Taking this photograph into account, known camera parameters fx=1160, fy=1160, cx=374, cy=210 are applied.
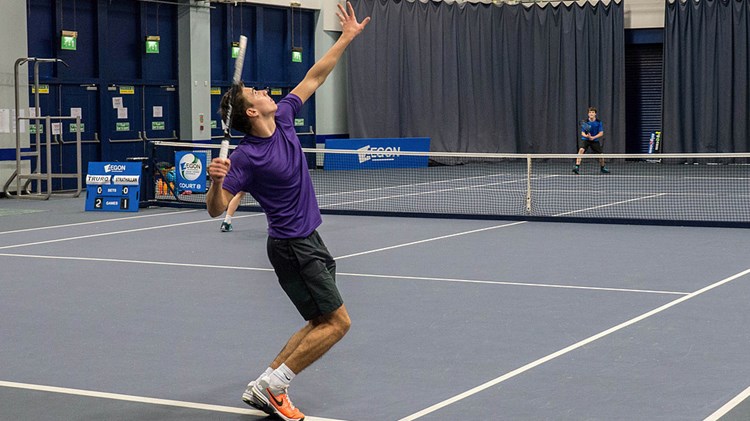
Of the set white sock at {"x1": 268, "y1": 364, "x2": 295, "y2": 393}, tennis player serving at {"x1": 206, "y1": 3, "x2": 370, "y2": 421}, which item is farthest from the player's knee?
white sock at {"x1": 268, "y1": 364, "x2": 295, "y2": 393}

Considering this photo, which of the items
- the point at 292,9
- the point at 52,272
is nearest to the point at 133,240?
the point at 52,272

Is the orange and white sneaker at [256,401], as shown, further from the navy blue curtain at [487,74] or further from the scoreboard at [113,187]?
the navy blue curtain at [487,74]

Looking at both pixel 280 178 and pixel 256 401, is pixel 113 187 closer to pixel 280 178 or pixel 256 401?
pixel 256 401

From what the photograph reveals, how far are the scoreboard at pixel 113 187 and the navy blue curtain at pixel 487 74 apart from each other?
11.9 metres

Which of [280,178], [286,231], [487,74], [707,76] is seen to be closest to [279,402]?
[286,231]

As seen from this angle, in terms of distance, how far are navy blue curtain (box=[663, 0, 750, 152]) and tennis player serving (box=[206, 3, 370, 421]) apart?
2475 centimetres

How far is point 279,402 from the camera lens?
5.61 metres

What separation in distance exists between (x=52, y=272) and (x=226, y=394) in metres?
5.27

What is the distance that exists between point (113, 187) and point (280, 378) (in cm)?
1263

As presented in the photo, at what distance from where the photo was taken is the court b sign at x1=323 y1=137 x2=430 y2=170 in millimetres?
27859

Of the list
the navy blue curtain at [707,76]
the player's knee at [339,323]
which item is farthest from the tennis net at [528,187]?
the player's knee at [339,323]

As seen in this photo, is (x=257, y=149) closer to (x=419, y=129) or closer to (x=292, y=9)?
(x=292, y=9)

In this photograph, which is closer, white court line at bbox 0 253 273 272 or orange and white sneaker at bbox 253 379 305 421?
orange and white sneaker at bbox 253 379 305 421

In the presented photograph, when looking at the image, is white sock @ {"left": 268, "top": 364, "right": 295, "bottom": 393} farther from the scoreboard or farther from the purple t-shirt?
the scoreboard
